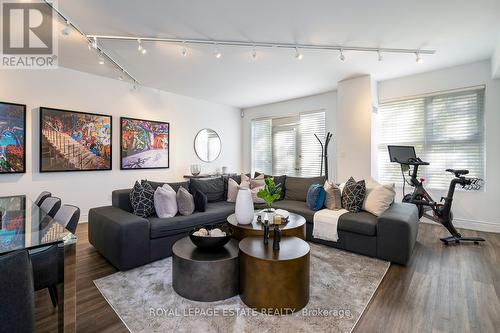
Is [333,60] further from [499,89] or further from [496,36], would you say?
[499,89]

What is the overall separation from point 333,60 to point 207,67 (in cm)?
210

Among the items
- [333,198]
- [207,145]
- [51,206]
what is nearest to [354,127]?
[333,198]

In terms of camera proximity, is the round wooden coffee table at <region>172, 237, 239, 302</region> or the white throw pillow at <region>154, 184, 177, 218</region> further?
the white throw pillow at <region>154, 184, 177, 218</region>

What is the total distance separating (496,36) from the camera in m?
3.16

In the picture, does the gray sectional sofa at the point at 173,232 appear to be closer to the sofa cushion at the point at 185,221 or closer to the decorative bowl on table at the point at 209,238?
the sofa cushion at the point at 185,221

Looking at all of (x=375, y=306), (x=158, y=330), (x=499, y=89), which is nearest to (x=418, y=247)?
(x=375, y=306)

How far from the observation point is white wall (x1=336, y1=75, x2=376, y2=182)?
4.55 meters

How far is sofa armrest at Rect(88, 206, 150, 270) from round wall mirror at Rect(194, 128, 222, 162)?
140 inches

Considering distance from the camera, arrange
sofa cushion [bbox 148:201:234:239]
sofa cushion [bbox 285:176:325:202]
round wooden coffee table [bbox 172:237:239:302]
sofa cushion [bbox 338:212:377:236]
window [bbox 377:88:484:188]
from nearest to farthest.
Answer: round wooden coffee table [bbox 172:237:239:302]
sofa cushion [bbox 148:201:234:239]
sofa cushion [bbox 338:212:377:236]
window [bbox 377:88:484:188]
sofa cushion [bbox 285:176:325:202]

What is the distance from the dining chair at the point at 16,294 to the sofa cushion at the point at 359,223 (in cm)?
297

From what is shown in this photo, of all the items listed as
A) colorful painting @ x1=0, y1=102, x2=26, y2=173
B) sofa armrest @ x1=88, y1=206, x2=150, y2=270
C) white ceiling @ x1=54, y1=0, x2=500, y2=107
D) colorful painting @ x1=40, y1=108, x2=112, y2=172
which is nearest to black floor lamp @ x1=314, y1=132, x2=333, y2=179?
white ceiling @ x1=54, y1=0, x2=500, y2=107

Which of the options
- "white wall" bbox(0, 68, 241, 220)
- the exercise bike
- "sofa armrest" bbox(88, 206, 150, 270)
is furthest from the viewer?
"white wall" bbox(0, 68, 241, 220)

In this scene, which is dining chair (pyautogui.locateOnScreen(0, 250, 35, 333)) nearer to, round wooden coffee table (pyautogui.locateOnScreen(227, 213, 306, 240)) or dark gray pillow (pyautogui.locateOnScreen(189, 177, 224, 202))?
round wooden coffee table (pyautogui.locateOnScreen(227, 213, 306, 240))

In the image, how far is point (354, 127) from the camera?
15.5 feet
